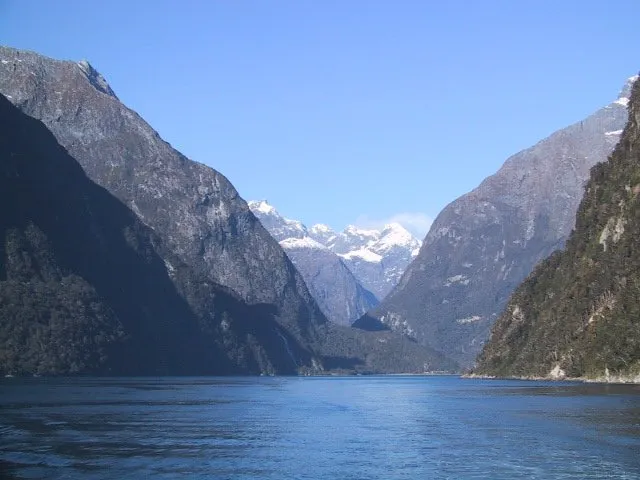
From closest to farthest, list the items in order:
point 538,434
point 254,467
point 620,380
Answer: point 254,467 → point 538,434 → point 620,380

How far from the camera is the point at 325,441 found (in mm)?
84812

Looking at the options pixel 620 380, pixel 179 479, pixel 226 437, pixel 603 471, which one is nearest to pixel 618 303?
pixel 620 380

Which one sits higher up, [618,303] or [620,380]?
[618,303]

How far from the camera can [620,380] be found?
582ft

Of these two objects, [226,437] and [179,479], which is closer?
[179,479]

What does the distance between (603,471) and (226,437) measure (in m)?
37.1

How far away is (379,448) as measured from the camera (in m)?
78.3

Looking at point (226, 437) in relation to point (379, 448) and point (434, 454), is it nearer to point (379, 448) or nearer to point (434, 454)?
point (379, 448)

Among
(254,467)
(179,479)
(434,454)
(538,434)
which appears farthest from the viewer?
(538,434)

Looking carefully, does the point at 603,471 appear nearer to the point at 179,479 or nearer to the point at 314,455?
the point at 314,455

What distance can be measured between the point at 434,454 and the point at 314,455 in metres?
9.11

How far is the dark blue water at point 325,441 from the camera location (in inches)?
2532

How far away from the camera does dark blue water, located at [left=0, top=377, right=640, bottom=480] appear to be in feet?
211

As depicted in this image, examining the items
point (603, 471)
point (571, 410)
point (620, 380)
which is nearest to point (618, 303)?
point (620, 380)
